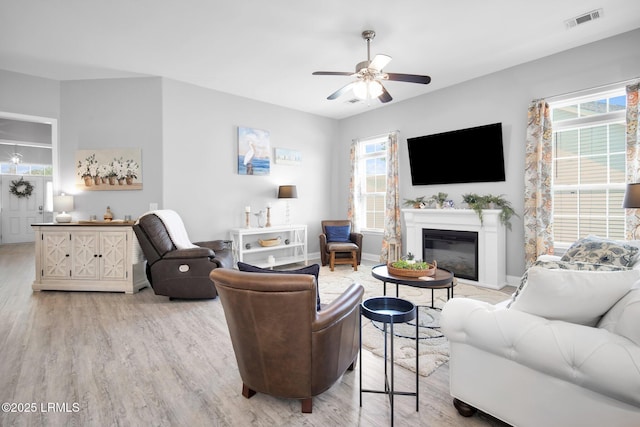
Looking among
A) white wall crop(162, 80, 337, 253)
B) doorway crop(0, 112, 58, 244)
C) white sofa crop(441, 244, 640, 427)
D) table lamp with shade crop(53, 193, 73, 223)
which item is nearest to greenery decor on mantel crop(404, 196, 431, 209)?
white wall crop(162, 80, 337, 253)

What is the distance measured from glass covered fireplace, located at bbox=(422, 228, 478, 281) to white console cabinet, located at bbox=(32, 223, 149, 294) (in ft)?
14.2

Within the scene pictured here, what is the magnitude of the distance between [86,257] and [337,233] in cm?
385

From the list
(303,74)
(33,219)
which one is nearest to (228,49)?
(303,74)

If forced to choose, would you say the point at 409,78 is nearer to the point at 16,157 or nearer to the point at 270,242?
the point at 270,242

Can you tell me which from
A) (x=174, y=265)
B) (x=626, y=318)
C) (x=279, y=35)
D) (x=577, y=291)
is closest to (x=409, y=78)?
(x=279, y=35)

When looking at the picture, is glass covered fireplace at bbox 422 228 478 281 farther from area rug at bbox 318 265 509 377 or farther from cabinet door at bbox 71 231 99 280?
cabinet door at bbox 71 231 99 280

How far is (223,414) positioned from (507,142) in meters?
4.63

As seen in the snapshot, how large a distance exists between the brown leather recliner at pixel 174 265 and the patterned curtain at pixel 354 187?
333cm

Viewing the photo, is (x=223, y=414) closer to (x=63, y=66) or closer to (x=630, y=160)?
(x=630, y=160)

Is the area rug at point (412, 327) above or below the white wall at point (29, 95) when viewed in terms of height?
below

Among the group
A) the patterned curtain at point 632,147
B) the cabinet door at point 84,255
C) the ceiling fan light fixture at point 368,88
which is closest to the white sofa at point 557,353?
the ceiling fan light fixture at point 368,88

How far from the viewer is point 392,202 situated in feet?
18.6

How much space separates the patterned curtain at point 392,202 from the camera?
561 centimetres

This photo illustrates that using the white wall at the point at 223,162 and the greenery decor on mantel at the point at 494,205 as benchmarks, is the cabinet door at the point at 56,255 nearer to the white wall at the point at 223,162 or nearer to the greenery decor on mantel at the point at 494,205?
the white wall at the point at 223,162
